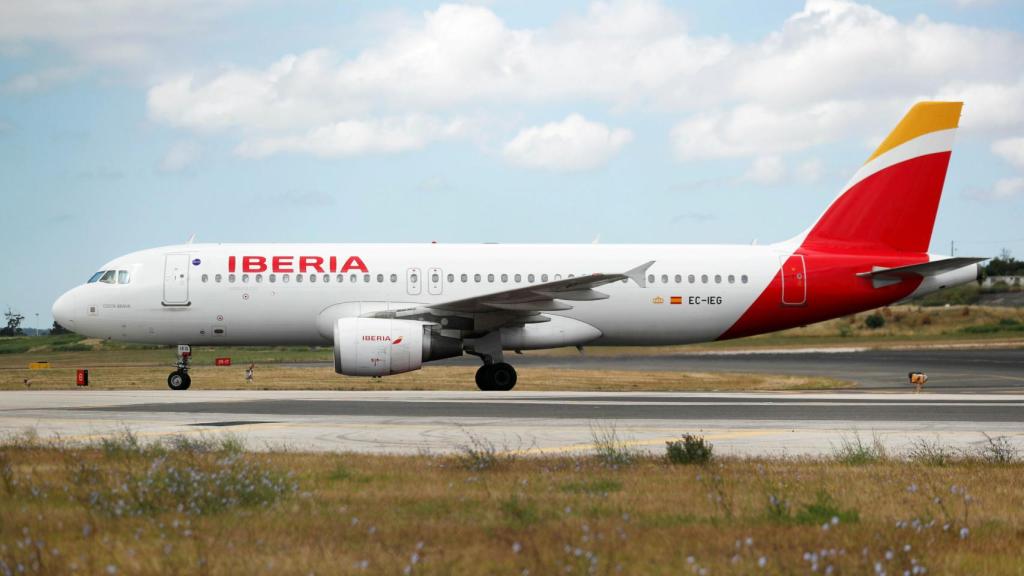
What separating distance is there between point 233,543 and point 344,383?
2535cm

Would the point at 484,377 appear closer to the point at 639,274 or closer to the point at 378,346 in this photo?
the point at 378,346

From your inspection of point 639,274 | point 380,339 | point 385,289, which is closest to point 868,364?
point 639,274

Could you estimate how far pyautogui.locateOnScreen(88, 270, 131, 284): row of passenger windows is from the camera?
87.0 ft

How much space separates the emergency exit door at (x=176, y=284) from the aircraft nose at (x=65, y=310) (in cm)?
252

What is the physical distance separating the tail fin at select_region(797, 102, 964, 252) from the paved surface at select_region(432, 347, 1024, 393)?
423 centimetres

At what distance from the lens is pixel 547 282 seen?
25.2 meters

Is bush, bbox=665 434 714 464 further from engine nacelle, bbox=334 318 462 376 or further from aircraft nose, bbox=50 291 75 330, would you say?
aircraft nose, bbox=50 291 75 330

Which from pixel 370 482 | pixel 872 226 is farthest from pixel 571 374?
pixel 370 482

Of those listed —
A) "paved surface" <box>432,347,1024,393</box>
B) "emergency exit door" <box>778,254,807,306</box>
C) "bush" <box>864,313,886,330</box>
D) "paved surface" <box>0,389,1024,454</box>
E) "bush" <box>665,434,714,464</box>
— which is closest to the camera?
"bush" <box>665,434,714,464</box>

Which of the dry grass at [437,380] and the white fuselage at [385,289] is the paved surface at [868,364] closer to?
the dry grass at [437,380]

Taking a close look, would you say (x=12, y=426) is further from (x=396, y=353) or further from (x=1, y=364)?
(x=1, y=364)

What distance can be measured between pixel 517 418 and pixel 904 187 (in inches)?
587

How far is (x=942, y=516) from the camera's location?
8.39m

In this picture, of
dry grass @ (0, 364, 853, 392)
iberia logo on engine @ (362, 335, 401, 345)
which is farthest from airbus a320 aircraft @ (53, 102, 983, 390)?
dry grass @ (0, 364, 853, 392)
